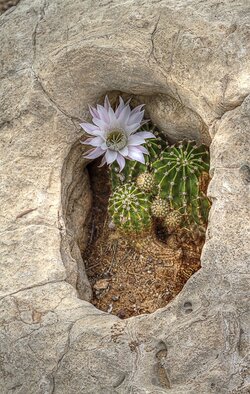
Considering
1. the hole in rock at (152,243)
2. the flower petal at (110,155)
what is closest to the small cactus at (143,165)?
the hole in rock at (152,243)

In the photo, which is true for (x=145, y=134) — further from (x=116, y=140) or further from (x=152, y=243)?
(x=152, y=243)

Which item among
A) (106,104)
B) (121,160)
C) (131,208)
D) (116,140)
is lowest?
(131,208)

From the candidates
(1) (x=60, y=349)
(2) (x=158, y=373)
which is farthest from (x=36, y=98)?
(2) (x=158, y=373)

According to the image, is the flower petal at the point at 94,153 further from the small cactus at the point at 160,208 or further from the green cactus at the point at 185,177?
the small cactus at the point at 160,208

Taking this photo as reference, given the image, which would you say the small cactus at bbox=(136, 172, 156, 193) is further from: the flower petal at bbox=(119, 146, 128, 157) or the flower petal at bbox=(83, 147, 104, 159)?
the flower petal at bbox=(83, 147, 104, 159)

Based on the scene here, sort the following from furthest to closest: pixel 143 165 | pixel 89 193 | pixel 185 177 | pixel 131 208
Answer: pixel 89 193
pixel 143 165
pixel 131 208
pixel 185 177

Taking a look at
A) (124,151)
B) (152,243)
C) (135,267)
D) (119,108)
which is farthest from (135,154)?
(135,267)
